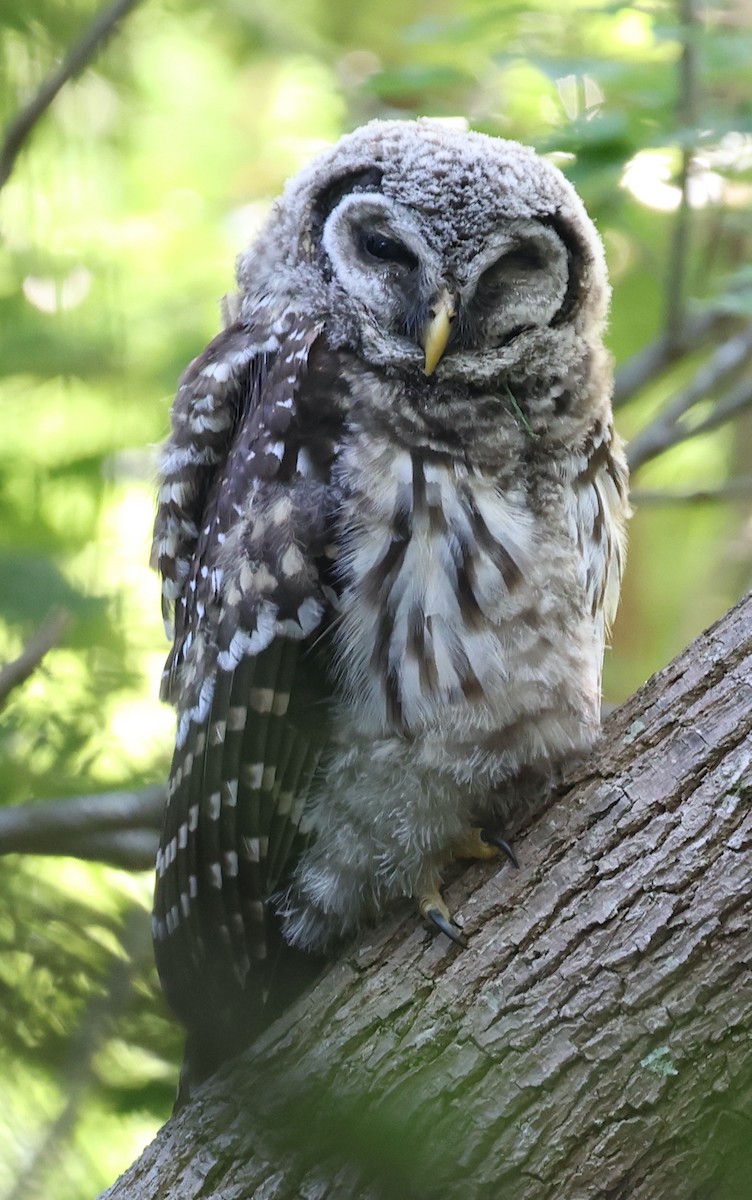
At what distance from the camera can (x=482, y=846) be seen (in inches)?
96.5

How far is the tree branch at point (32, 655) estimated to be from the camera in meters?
1.71

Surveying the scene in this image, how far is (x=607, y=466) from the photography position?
295cm

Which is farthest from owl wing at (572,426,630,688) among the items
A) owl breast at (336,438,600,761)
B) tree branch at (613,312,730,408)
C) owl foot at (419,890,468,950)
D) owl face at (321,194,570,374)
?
tree branch at (613,312,730,408)

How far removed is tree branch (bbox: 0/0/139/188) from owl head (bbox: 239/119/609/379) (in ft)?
2.81

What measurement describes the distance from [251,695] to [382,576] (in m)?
0.37

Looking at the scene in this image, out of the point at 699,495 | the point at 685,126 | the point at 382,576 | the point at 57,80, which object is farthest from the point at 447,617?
the point at 699,495

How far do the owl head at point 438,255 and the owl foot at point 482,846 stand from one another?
980 mm

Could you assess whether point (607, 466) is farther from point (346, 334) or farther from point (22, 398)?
point (22, 398)

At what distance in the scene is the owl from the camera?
8.24 ft

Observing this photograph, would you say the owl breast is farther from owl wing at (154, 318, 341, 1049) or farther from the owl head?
the owl head

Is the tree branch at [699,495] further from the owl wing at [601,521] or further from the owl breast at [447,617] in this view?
the owl breast at [447,617]

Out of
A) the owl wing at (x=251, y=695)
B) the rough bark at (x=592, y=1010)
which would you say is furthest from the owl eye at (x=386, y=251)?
the rough bark at (x=592, y=1010)

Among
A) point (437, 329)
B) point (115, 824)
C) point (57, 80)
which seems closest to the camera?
point (57, 80)

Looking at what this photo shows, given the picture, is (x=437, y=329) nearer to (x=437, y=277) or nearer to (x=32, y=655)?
(x=437, y=277)
